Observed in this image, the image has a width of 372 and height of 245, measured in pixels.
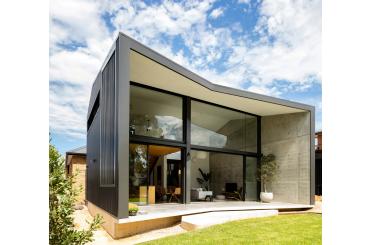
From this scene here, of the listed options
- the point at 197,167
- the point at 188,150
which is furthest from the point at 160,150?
the point at 197,167

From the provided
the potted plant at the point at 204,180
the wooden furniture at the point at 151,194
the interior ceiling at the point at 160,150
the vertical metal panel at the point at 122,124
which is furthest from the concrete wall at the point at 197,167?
the vertical metal panel at the point at 122,124

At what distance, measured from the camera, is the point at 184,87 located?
39.7ft

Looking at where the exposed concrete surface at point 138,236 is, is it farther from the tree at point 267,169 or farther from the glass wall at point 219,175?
the tree at point 267,169

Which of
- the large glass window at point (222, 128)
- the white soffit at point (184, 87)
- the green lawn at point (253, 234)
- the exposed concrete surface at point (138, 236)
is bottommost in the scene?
the exposed concrete surface at point (138, 236)

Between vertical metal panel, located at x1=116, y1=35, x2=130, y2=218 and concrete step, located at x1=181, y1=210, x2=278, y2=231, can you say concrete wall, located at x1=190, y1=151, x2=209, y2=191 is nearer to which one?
concrete step, located at x1=181, y1=210, x2=278, y2=231

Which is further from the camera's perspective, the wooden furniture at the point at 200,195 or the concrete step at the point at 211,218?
the wooden furniture at the point at 200,195

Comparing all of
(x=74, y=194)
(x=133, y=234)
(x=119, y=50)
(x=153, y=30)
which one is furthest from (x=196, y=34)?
(x=74, y=194)

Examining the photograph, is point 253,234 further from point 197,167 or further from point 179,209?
point 197,167

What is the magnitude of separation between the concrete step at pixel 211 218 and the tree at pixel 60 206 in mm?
6193

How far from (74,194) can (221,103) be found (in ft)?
38.9

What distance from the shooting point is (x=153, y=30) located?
12.2 m

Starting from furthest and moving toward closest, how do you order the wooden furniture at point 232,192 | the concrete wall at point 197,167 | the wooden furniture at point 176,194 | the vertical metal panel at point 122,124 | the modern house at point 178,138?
the wooden furniture at point 232,192, the concrete wall at point 197,167, the wooden furniture at point 176,194, the modern house at point 178,138, the vertical metal panel at point 122,124

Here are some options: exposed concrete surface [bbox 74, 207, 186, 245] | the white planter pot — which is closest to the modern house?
exposed concrete surface [bbox 74, 207, 186, 245]

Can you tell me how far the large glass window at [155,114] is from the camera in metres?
11.7
